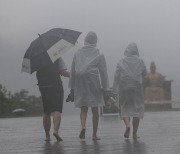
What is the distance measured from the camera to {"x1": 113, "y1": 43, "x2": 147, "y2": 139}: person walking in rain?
12.2 meters

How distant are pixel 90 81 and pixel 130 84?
938 mm

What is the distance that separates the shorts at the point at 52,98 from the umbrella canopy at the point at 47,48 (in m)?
0.38

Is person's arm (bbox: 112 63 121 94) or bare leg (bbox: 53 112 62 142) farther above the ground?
person's arm (bbox: 112 63 121 94)

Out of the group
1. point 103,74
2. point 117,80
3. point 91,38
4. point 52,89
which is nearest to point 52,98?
point 52,89

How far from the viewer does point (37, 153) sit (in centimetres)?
927

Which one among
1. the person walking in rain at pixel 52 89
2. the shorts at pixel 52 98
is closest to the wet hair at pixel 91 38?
the person walking in rain at pixel 52 89

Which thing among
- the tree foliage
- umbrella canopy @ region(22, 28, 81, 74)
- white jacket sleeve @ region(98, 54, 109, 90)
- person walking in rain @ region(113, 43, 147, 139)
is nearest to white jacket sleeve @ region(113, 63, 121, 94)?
person walking in rain @ region(113, 43, 147, 139)

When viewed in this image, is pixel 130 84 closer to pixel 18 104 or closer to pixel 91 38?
pixel 91 38

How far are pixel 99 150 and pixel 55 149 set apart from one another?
74 centimetres

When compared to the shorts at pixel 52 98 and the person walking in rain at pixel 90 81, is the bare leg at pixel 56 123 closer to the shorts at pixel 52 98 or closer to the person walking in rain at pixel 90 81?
the shorts at pixel 52 98

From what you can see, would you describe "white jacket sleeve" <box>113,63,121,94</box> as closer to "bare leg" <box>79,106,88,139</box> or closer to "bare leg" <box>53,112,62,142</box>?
"bare leg" <box>79,106,88,139</box>

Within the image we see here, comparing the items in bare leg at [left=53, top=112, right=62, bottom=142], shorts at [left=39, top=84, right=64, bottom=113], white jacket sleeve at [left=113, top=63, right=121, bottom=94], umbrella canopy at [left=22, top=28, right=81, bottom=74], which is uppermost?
umbrella canopy at [left=22, top=28, right=81, bottom=74]

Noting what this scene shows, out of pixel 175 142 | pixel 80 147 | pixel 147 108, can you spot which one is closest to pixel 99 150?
pixel 80 147

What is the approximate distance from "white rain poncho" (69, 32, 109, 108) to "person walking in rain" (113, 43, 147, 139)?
2.40 feet
